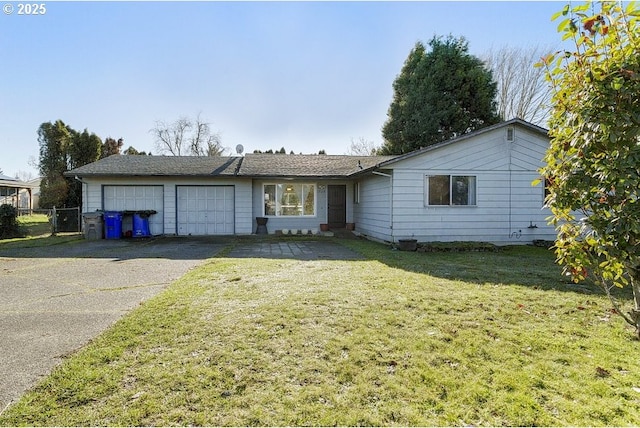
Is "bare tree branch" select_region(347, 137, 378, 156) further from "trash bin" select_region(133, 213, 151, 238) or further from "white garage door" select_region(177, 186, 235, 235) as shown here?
"trash bin" select_region(133, 213, 151, 238)

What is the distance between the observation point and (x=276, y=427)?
2.15 metres

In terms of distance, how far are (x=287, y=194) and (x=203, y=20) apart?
822 cm

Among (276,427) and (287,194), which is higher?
(287,194)

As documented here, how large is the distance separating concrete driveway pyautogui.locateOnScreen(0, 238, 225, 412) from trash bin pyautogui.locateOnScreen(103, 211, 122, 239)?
8.12 feet

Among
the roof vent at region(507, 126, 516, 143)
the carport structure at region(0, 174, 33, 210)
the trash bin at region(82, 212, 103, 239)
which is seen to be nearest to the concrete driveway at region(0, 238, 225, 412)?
the trash bin at region(82, 212, 103, 239)

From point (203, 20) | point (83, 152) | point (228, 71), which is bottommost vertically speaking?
point (83, 152)

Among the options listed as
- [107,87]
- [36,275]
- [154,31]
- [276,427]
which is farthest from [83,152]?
[276,427]

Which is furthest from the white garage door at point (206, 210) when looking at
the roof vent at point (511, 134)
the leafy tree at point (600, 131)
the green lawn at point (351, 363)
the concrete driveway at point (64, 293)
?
the leafy tree at point (600, 131)

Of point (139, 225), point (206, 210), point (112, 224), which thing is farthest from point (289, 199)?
point (112, 224)

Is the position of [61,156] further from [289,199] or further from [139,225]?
[289,199]

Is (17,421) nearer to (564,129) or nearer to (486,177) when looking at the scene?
(564,129)

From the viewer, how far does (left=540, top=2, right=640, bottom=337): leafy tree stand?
8.54 feet

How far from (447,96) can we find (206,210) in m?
17.8

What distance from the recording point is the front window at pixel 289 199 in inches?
601
